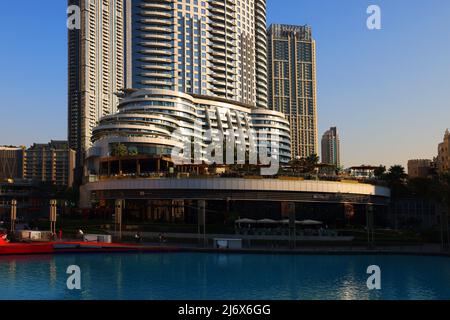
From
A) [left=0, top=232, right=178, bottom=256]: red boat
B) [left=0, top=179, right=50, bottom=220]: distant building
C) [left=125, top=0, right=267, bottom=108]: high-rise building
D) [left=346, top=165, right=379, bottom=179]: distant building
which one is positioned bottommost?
[left=0, top=232, right=178, bottom=256]: red boat

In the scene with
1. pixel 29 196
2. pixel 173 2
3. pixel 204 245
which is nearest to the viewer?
pixel 204 245

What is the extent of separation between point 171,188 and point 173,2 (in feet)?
407

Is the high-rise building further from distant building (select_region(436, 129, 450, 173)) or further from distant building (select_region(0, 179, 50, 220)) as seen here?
distant building (select_region(436, 129, 450, 173))

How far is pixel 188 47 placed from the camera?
591 ft

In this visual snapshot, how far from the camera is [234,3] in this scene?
630 feet

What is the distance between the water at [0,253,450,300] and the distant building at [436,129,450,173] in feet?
326

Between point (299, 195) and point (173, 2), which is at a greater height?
point (173, 2)

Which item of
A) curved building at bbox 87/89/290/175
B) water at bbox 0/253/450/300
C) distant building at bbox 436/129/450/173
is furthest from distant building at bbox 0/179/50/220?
distant building at bbox 436/129/450/173

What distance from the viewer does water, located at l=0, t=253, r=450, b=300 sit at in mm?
32125

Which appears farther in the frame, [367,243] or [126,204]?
[126,204]

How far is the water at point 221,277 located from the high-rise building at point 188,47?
434ft

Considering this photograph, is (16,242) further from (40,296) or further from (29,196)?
Result: (29,196)

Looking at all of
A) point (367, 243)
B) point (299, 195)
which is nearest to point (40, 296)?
point (367, 243)
